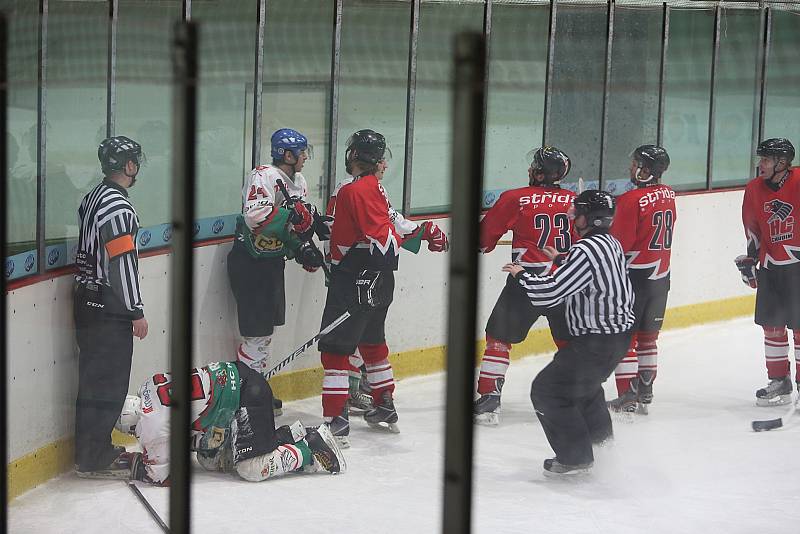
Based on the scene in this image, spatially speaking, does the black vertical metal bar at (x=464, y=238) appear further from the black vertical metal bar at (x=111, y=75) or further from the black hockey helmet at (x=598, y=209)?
the black vertical metal bar at (x=111, y=75)

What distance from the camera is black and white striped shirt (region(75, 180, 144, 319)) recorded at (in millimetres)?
3633

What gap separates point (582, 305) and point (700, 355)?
155cm

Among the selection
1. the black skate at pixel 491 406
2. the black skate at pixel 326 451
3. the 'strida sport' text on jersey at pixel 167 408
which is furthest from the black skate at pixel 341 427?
the 'strida sport' text on jersey at pixel 167 408

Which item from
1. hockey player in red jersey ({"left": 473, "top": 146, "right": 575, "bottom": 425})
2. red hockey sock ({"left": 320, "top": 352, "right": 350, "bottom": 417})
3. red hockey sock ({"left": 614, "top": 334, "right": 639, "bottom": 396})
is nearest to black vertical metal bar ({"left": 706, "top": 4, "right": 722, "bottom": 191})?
red hockey sock ({"left": 614, "top": 334, "right": 639, "bottom": 396})

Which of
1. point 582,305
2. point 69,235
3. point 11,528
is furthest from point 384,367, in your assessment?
point 11,528

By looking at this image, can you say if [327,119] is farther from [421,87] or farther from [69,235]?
[69,235]

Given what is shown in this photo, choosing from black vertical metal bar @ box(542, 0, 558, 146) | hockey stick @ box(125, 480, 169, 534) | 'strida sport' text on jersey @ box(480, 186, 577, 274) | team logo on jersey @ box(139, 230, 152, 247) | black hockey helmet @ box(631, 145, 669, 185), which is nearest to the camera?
hockey stick @ box(125, 480, 169, 534)

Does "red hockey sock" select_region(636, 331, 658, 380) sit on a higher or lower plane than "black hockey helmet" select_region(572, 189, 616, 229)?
lower

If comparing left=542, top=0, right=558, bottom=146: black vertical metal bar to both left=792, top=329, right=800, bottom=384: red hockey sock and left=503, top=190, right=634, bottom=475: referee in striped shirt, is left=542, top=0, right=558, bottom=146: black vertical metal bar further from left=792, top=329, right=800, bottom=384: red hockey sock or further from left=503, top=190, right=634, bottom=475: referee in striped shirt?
left=792, top=329, right=800, bottom=384: red hockey sock

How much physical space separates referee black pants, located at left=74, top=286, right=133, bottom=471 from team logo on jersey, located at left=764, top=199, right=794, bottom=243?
2382 millimetres

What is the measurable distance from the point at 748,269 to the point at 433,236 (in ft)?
4.04

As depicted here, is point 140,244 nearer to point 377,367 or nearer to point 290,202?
point 290,202

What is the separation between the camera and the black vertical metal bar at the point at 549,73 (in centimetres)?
489

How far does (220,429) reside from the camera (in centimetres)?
363
